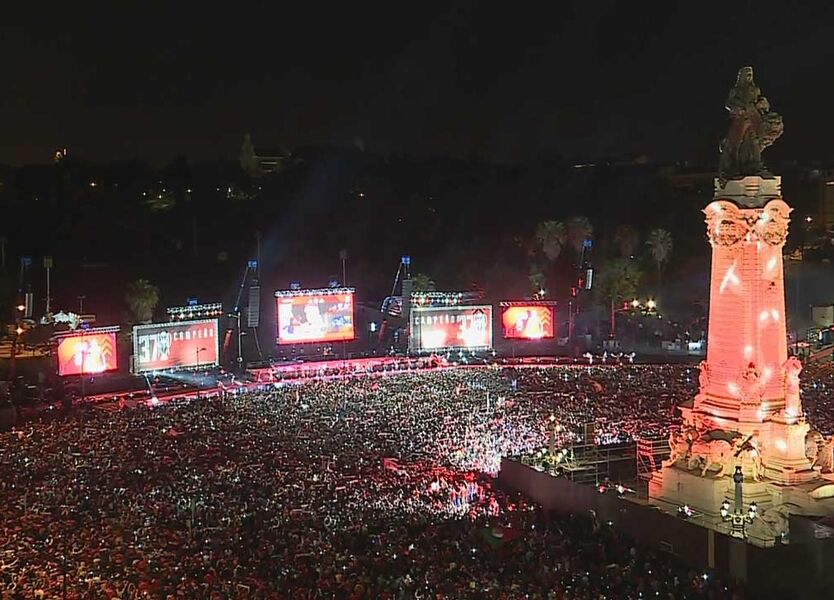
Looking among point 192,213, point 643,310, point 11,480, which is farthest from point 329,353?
point 11,480

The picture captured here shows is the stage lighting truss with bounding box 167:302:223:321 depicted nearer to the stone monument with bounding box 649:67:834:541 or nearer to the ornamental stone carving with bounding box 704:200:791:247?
the stone monument with bounding box 649:67:834:541

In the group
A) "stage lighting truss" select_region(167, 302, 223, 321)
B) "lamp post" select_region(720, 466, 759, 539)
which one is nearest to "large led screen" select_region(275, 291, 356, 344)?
"stage lighting truss" select_region(167, 302, 223, 321)

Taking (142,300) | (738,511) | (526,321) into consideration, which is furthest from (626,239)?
(738,511)

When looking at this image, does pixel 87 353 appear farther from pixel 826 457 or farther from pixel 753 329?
pixel 826 457

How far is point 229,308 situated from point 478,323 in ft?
54.7

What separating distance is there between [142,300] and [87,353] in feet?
43.3

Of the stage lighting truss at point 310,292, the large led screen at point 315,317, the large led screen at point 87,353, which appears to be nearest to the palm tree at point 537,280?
the large led screen at point 315,317

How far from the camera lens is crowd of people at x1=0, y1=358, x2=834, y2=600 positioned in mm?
14766

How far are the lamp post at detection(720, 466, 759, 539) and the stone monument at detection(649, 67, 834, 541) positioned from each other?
2.83 ft

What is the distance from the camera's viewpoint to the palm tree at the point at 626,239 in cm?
6512

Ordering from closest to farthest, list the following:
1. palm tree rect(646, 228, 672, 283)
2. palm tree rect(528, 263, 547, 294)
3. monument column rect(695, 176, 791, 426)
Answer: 1. monument column rect(695, 176, 791, 426)
2. palm tree rect(528, 263, 547, 294)
3. palm tree rect(646, 228, 672, 283)

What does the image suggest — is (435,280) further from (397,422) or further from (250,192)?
(397,422)

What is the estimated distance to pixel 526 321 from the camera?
48.2 metres

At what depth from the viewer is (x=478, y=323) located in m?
47.7
